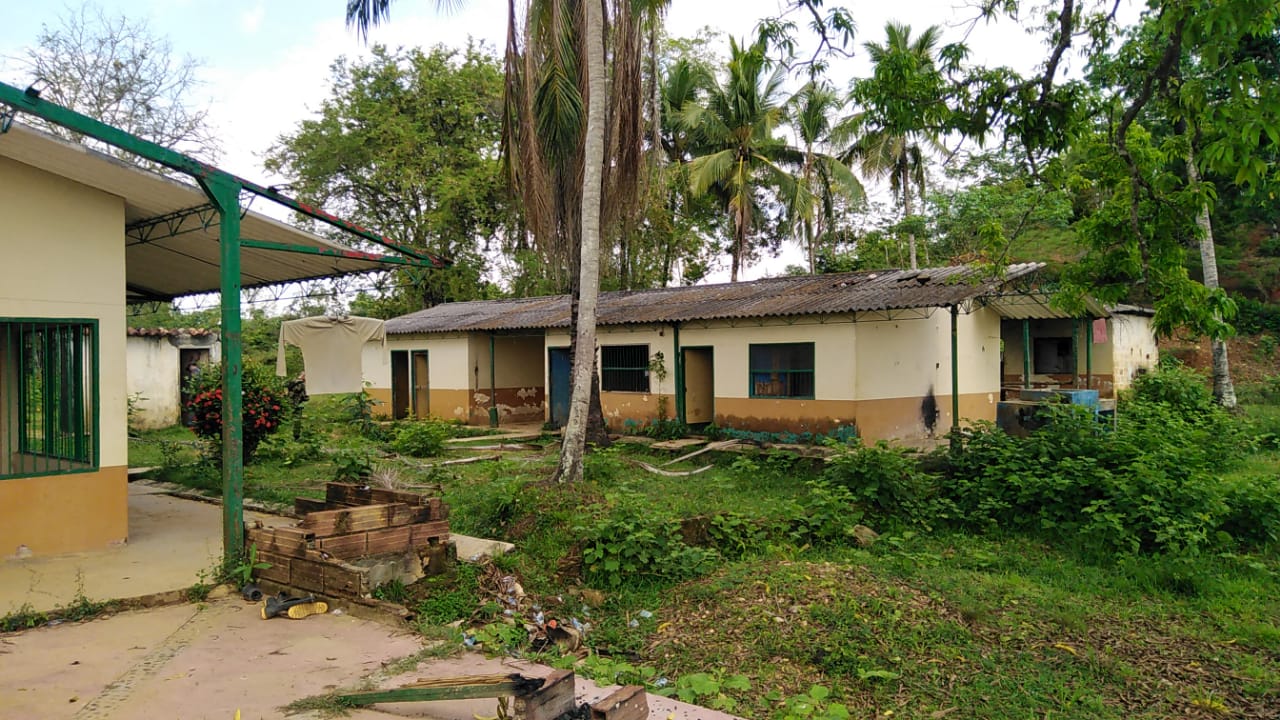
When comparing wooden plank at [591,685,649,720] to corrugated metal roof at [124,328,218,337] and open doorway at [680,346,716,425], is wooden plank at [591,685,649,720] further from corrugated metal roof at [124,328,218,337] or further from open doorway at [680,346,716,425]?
→ corrugated metal roof at [124,328,218,337]

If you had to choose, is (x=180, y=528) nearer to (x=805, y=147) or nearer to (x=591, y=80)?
(x=591, y=80)

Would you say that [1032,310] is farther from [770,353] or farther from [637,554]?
[637,554]

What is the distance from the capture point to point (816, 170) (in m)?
25.1

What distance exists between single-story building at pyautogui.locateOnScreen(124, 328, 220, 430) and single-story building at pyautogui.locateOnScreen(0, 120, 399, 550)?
1260cm

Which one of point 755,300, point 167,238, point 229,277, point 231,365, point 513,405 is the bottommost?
point 513,405

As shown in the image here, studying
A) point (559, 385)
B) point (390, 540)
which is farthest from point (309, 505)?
point (559, 385)

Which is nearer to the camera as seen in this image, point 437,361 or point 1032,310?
point 1032,310

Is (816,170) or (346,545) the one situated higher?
(816,170)

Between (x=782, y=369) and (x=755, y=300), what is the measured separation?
1.71 meters

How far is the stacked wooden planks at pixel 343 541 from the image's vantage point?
5.95 m

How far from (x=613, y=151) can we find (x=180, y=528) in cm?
716

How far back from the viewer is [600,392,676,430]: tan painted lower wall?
16.4 m

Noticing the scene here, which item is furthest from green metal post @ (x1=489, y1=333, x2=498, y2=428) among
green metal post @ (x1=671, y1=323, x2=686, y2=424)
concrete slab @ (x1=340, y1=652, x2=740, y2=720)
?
concrete slab @ (x1=340, y1=652, x2=740, y2=720)

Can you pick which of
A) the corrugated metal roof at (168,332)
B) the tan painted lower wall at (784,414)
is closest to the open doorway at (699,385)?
the tan painted lower wall at (784,414)
